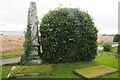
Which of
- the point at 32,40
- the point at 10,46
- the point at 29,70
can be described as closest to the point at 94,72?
the point at 29,70

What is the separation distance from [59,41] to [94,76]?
15.6 feet

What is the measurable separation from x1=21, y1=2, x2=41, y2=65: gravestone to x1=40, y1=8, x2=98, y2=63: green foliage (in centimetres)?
65

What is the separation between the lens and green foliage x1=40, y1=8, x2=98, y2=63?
58.1 feet

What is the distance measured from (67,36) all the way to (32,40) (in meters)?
2.66

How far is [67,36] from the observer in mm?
17688

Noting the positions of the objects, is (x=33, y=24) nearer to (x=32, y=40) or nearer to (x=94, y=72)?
(x=32, y=40)

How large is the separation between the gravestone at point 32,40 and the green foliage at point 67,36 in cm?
65

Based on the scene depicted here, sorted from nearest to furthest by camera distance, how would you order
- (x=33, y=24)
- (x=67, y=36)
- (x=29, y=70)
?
(x=29, y=70), (x=67, y=36), (x=33, y=24)

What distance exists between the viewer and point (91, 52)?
738 inches

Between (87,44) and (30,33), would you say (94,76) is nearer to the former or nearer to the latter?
(87,44)

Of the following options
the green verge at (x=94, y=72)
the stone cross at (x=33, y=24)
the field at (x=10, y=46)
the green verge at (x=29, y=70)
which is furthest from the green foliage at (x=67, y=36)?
the field at (x=10, y=46)

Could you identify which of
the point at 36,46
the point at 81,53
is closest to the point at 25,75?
the point at 36,46

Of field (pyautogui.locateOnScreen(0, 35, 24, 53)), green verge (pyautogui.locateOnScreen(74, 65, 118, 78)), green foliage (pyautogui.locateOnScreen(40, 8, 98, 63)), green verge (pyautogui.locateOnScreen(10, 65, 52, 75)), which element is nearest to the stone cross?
green foliage (pyautogui.locateOnScreen(40, 8, 98, 63))

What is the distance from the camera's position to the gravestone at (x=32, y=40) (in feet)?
57.9
